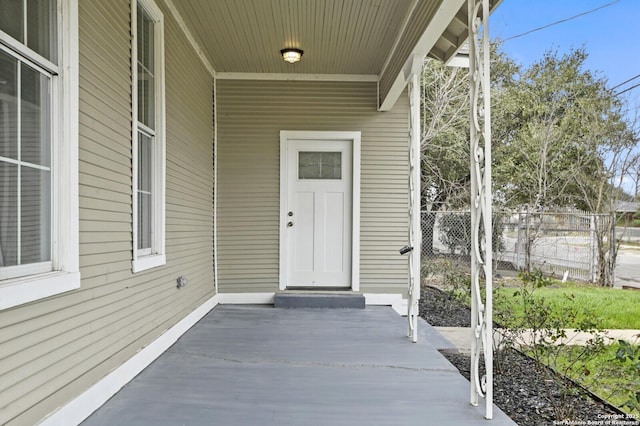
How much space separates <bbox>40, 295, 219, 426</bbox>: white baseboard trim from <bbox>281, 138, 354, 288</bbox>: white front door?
6.32 ft

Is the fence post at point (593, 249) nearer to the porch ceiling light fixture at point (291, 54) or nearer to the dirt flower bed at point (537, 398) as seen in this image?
the dirt flower bed at point (537, 398)

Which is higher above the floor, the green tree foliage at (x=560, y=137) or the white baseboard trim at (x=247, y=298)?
the green tree foliage at (x=560, y=137)

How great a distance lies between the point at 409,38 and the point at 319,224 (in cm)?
262

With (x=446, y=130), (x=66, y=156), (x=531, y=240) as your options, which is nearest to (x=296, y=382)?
(x=66, y=156)

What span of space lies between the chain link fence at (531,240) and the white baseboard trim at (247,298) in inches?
128

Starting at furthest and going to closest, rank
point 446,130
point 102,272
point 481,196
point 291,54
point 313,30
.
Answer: point 446,130
point 291,54
point 313,30
point 102,272
point 481,196

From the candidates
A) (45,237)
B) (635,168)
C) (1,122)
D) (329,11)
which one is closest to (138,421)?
(45,237)

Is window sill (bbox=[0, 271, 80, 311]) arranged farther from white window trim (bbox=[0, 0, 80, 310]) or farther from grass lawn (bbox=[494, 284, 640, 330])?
grass lawn (bbox=[494, 284, 640, 330])

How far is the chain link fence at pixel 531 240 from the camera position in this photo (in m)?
7.47

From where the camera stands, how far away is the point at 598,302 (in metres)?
5.70

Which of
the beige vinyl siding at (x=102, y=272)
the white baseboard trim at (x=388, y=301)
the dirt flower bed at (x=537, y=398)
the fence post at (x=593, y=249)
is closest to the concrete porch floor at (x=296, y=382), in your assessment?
the beige vinyl siding at (x=102, y=272)

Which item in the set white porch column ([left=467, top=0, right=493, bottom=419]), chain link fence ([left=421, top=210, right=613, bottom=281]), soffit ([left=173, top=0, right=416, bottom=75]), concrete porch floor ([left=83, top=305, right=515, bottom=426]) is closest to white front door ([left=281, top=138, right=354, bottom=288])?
soffit ([left=173, top=0, right=416, bottom=75])

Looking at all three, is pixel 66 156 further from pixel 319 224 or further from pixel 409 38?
pixel 319 224

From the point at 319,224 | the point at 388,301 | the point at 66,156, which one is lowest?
the point at 388,301
